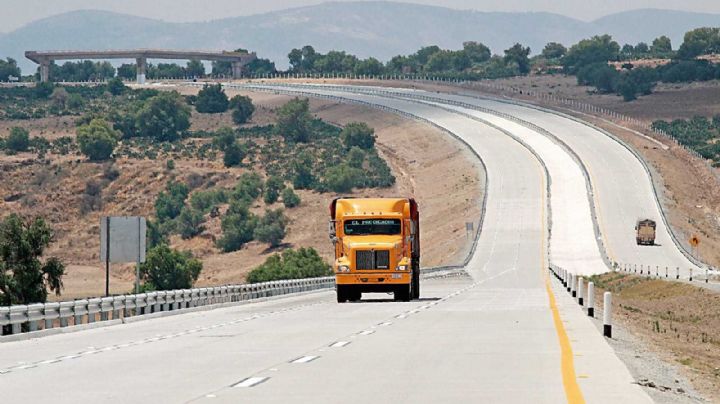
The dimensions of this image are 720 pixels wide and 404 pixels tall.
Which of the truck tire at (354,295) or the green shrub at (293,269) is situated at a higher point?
the truck tire at (354,295)

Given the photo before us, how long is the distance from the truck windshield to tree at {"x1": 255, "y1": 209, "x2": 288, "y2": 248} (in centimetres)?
10642

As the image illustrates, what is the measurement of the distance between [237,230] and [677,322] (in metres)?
115

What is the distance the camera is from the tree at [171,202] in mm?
179000

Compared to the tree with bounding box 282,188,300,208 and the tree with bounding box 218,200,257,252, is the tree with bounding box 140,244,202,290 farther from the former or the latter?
the tree with bounding box 282,188,300,208

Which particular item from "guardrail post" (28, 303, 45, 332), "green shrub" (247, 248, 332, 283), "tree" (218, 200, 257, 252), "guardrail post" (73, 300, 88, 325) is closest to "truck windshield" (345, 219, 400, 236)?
"guardrail post" (73, 300, 88, 325)

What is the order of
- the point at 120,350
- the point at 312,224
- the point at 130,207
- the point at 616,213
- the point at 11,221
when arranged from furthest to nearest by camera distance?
1. the point at 130,207
2. the point at 312,224
3. the point at 616,213
4. the point at 11,221
5. the point at 120,350

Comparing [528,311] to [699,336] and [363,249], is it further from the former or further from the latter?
[363,249]

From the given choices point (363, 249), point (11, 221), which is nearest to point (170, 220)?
point (11, 221)

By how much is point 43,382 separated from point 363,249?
32.2 m

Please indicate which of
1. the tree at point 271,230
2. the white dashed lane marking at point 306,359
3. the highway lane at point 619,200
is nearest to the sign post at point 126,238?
the white dashed lane marking at point 306,359

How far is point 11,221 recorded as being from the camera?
77.1 m

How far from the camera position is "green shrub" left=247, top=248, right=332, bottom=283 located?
380 feet

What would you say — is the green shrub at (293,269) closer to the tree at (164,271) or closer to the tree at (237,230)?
the tree at (164,271)

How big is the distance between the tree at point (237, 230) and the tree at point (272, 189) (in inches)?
472
